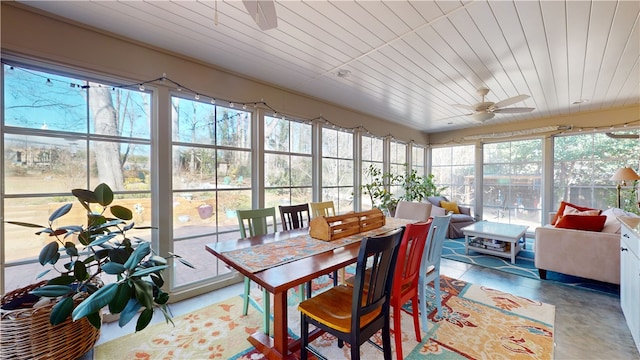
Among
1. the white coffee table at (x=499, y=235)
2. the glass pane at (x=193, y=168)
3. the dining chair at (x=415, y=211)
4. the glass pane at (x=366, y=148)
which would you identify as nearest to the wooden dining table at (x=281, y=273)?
the glass pane at (x=193, y=168)

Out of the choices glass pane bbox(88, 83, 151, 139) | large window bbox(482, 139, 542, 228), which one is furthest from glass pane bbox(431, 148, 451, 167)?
glass pane bbox(88, 83, 151, 139)

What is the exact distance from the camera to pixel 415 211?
333cm

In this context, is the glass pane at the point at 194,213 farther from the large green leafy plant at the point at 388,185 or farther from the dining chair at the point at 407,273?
the large green leafy plant at the point at 388,185

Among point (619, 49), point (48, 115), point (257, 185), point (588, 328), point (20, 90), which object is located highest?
point (619, 49)

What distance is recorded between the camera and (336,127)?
430cm

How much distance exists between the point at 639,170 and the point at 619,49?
3.35m

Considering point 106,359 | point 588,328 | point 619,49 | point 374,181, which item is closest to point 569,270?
point 588,328

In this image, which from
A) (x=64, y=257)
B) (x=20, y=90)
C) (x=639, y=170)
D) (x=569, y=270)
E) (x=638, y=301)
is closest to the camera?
(x=638, y=301)

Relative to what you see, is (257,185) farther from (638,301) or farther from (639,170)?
(639,170)

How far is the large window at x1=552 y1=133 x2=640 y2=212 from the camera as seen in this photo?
4.36 metres

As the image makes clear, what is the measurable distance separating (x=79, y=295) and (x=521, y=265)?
487 cm

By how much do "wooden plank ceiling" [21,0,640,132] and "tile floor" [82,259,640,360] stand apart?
2440 millimetres

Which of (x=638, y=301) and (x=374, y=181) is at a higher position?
(x=374, y=181)

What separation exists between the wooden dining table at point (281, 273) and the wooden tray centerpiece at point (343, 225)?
0.20m
